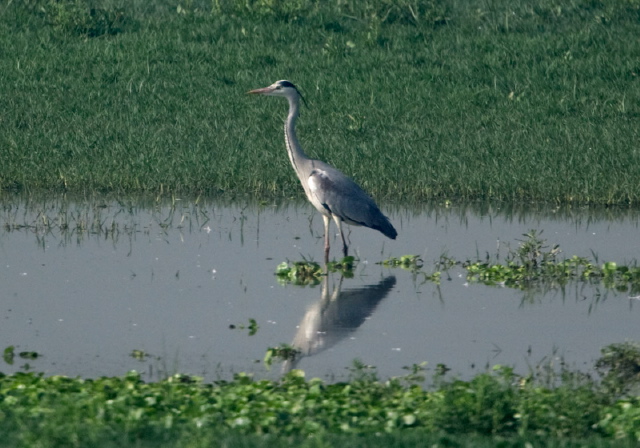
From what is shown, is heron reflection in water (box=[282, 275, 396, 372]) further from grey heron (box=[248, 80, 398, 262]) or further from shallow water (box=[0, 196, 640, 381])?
grey heron (box=[248, 80, 398, 262])

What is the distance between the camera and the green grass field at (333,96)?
1495cm

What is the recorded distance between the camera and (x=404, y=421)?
667cm

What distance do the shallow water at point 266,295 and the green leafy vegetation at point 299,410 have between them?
2.22ft

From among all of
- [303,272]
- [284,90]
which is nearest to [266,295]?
[303,272]

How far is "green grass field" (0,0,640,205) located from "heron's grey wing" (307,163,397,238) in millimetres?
2502

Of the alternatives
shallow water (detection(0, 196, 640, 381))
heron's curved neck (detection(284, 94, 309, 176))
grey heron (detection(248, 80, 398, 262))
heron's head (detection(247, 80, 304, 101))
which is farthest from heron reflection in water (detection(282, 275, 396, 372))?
heron's head (detection(247, 80, 304, 101))

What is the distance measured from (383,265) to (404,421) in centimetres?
483

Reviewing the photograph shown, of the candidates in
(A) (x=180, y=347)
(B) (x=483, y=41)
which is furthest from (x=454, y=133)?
(A) (x=180, y=347)

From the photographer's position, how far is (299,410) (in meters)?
6.75

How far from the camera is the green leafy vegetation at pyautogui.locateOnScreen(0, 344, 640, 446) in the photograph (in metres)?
6.10

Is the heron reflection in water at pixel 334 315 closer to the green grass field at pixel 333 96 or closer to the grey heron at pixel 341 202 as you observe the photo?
the grey heron at pixel 341 202

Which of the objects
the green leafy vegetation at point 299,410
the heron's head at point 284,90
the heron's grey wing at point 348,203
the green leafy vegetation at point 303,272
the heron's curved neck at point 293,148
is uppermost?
the heron's head at point 284,90

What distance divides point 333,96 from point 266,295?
8.85 meters

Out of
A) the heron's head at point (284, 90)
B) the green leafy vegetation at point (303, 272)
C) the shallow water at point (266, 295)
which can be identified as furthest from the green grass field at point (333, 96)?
the green leafy vegetation at point (303, 272)
